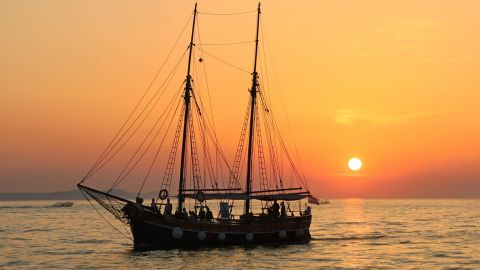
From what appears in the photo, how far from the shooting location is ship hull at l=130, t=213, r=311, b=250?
60.8 m

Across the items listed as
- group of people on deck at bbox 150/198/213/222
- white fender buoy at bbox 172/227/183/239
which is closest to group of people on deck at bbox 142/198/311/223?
group of people on deck at bbox 150/198/213/222

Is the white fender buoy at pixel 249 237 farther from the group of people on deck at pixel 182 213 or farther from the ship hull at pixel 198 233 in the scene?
the group of people on deck at pixel 182 213

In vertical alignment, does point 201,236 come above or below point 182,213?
below

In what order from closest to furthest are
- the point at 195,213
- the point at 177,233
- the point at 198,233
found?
the point at 177,233 → the point at 198,233 → the point at 195,213

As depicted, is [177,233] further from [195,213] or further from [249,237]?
[249,237]

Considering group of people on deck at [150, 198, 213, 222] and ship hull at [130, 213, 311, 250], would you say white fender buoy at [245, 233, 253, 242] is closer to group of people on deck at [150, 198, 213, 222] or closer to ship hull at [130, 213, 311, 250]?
ship hull at [130, 213, 311, 250]

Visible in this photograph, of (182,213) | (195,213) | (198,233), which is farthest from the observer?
(195,213)

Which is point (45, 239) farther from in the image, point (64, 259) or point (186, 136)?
point (186, 136)

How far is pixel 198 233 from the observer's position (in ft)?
204

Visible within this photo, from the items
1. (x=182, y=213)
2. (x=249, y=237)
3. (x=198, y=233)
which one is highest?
(x=182, y=213)

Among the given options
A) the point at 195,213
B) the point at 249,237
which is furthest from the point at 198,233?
the point at 249,237

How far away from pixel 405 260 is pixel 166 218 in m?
24.0

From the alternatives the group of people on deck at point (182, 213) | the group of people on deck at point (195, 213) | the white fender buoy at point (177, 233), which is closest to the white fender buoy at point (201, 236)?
the group of people on deck at point (195, 213)

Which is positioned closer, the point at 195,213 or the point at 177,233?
the point at 177,233
